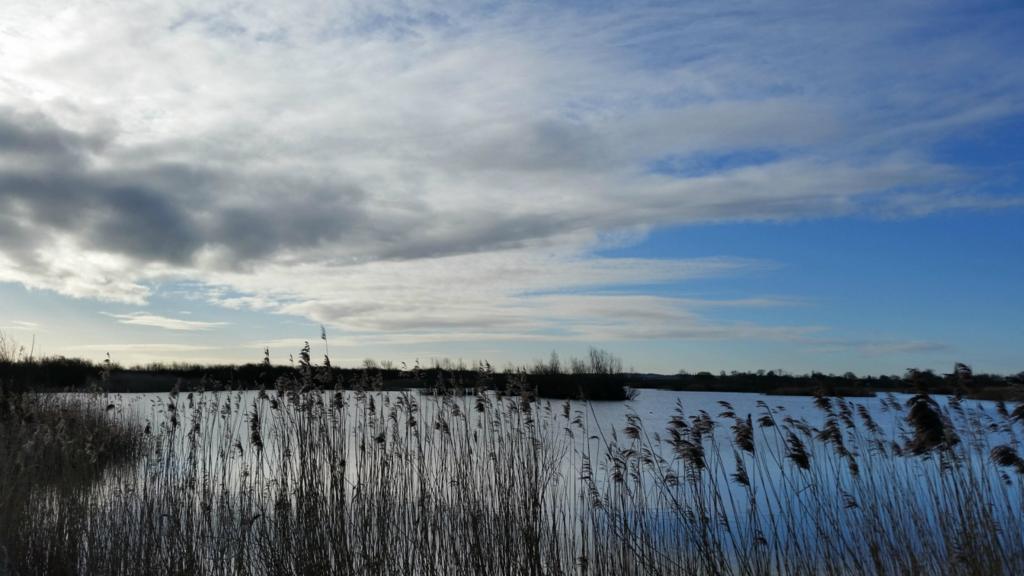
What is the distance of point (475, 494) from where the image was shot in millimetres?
6594

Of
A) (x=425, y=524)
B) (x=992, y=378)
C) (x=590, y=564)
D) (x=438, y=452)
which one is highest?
(x=992, y=378)

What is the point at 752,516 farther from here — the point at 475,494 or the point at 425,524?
the point at 425,524

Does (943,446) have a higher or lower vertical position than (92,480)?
higher

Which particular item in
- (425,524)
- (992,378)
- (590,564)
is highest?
(992,378)

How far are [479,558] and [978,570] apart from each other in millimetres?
3943

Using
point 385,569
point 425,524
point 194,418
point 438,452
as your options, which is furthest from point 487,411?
point 194,418

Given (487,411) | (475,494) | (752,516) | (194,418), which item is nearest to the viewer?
(752,516)

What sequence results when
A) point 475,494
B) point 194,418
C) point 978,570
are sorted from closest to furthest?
point 978,570 → point 475,494 → point 194,418

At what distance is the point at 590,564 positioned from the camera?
7297mm

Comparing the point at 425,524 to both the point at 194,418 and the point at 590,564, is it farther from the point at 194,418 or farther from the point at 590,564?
the point at 194,418

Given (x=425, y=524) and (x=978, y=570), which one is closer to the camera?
(x=978, y=570)

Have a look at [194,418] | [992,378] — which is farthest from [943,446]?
[194,418]

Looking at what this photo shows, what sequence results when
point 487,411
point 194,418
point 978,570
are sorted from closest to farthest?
point 978,570 < point 487,411 < point 194,418

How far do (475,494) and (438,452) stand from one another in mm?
794
